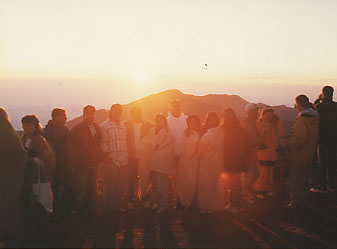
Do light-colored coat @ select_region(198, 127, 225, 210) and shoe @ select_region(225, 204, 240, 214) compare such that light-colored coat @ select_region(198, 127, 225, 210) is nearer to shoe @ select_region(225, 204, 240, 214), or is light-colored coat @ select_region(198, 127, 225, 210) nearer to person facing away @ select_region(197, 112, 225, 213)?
person facing away @ select_region(197, 112, 225, 213)

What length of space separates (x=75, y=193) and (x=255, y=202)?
3.70m

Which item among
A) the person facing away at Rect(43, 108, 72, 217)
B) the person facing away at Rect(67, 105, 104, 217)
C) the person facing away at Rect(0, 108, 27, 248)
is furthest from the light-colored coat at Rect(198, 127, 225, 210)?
the person facing away at Rect(0, 108, 27, 248)

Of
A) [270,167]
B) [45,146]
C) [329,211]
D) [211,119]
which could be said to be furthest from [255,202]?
[45,146]

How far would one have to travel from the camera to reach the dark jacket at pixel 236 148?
9.00m

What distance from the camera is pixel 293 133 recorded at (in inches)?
353

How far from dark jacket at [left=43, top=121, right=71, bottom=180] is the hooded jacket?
414 centimetres

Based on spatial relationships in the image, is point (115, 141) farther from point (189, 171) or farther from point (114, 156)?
point (189, 171)

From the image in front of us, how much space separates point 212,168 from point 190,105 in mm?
19072

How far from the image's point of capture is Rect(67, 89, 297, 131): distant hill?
24875 millimetres

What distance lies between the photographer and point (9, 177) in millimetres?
6988

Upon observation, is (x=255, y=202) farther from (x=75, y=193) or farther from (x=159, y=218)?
(x=75, y=193)

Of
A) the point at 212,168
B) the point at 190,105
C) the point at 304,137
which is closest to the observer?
the point at 304,137

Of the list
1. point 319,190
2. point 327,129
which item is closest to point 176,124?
point 327,129

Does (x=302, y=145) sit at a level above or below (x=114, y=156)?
above
